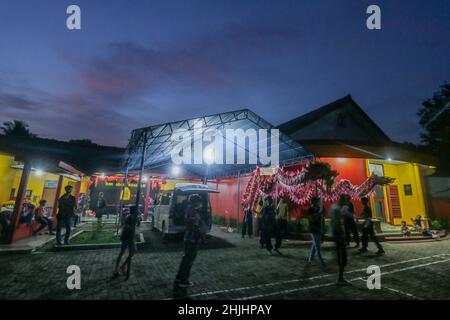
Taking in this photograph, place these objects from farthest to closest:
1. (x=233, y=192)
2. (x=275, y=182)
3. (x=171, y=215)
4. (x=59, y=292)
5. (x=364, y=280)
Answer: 1. (x=233, y=192)
2. (x=275, y=182)
3. (x=171, y=215)
4. (x=364, y=280)
5. (x=59, y=292)

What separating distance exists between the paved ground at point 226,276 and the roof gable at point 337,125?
10.4 meters

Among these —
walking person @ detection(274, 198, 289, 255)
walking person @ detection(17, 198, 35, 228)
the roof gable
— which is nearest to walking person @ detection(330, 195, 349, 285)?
walking person @ detection(274, 198, 289, 255)

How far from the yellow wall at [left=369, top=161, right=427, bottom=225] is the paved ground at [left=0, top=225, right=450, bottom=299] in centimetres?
811

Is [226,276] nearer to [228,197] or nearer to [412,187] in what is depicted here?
[228,197]

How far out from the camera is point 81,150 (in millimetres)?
19891

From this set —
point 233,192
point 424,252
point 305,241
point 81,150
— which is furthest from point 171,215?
point 81,150

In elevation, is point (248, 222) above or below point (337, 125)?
below

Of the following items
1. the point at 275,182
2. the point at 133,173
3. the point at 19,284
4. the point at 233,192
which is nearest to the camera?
the point at 19,284

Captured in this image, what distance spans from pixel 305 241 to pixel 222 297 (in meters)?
7.65

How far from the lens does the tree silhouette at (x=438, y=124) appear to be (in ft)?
69.4

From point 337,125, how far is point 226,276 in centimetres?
1652

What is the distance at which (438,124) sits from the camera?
890 inches

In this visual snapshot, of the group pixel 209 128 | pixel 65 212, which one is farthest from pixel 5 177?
pixel 209 128
